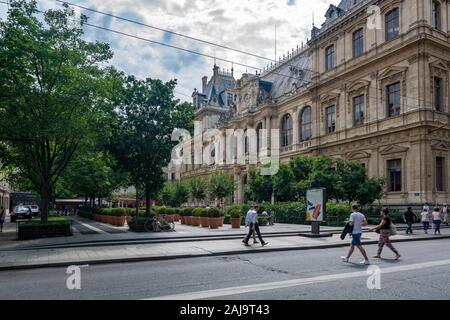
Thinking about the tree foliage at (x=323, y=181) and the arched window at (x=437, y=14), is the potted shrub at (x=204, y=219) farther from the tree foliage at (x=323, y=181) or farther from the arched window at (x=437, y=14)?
the arched window at (x=437, y=14)

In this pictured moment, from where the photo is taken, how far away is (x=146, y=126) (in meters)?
24.4

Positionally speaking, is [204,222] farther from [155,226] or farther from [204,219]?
[155,226]

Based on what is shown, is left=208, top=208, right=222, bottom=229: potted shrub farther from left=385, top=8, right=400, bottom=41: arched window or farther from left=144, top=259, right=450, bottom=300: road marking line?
left=385, top=8, right=400, bottom=41: arched window

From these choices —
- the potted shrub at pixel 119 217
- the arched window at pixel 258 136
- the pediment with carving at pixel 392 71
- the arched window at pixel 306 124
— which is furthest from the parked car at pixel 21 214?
the pediment with carving at pixel 392 71

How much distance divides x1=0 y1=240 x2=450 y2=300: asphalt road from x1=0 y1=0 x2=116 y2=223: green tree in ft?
32.8

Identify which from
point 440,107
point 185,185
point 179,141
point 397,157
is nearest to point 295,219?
point 397,157

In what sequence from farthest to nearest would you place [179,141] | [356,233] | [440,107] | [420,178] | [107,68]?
[440,107] → [420,178] → [179,141] → [107,68] → [356,233]

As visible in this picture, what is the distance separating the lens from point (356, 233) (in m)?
12.2

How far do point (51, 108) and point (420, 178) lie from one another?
2627 cm

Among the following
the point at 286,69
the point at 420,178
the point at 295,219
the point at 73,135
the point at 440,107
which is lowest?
the point at 295,219

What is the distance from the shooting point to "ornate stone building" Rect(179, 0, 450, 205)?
3100 cm

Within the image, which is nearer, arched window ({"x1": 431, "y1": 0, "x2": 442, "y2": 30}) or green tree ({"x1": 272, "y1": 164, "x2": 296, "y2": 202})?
arched window ({"x1": 431, "y1": 0, "x2": 442, "y2": 30})

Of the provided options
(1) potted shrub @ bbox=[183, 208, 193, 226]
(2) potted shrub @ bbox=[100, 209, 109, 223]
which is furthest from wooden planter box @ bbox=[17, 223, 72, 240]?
(2) potted shrub @ bbox=[100, 209, 109, 223]
